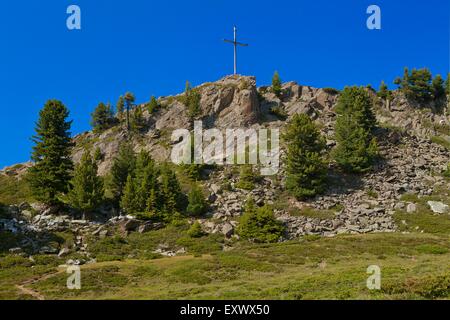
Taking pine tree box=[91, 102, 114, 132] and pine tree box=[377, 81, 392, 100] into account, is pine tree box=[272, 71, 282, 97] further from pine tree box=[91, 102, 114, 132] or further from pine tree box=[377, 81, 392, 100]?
pine tree box=[91, 102, 114, 132]

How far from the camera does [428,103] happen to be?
305 feet

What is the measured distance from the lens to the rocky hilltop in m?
47.5

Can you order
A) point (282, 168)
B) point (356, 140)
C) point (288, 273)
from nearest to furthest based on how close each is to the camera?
point (288, 273)
point (356, 140)
point (282, 168)

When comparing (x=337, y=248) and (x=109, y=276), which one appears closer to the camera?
(x=109, y=276)

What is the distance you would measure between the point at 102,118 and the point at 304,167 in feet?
167

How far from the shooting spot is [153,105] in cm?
8388

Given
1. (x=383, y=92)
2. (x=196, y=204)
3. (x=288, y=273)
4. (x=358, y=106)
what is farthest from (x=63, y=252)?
(x=383, y=92)

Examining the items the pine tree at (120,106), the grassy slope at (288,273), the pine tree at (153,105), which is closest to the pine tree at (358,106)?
the grassy slope at (288,273)

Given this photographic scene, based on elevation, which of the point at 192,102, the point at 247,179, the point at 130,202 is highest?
the point at 192,102

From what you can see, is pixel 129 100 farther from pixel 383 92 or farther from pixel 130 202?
pixel 383 92

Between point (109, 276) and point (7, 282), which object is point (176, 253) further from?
point (7, 282)

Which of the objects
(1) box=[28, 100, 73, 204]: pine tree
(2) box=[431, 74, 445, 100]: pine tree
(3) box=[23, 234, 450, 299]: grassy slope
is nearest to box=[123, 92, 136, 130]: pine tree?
(1) box=[28, 100, 73, 204]: pine tree
